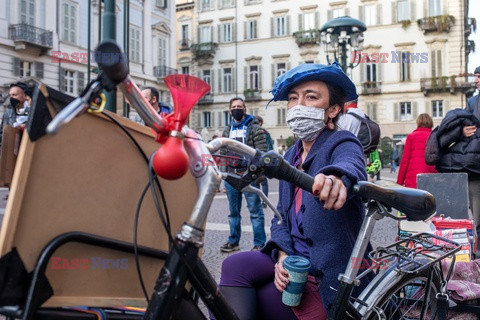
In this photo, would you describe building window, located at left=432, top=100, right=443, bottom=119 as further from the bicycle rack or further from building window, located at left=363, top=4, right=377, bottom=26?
the bicycle rack

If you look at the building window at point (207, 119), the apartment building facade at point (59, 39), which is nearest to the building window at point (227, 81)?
the building window at point (207, 119)

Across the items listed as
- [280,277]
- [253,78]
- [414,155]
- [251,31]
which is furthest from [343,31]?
[251,31]

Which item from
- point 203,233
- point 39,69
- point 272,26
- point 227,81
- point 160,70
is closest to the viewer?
point 203,233

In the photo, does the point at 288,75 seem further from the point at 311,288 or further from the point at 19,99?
the point at 19,99

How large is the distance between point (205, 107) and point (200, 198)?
39.2m

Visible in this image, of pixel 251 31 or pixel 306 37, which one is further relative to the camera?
pixel 251 31

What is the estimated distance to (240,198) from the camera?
554 centimetres

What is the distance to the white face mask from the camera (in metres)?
1.95

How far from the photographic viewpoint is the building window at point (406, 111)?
34191 millimetres

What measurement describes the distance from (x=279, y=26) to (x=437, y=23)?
458 inches

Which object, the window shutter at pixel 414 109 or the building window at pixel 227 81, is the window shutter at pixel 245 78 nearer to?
the building window at pixel 227 81

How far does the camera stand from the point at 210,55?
40.1m

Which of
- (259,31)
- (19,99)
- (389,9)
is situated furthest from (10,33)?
(389,9)

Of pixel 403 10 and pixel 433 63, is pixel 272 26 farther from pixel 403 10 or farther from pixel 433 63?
pixel 433 63
